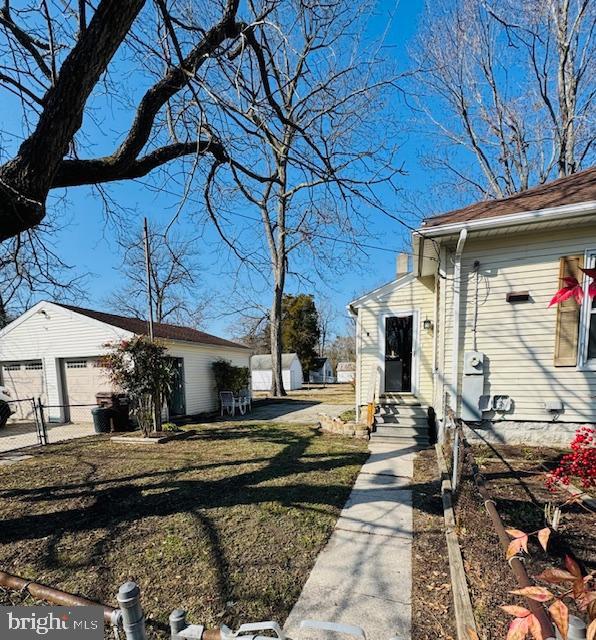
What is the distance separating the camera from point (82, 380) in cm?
1122

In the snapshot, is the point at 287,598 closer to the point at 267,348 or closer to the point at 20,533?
the point at 20,533

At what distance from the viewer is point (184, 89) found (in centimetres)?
373

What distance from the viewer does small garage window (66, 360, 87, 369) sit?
439 inches

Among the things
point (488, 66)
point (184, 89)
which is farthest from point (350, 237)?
point (488, 66)

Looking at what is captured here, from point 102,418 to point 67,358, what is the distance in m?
3.32

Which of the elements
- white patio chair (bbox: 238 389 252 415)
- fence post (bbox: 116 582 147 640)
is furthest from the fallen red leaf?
white patio chair (bbox: 238 389 252 415)

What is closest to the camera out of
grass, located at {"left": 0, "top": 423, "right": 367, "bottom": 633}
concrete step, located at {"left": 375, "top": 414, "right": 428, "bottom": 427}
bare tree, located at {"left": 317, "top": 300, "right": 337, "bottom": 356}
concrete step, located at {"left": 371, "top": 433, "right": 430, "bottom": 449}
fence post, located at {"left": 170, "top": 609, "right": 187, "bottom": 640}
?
fence post, located at {"left": 170, "top": 609, "right": 187, "bottom": 640}

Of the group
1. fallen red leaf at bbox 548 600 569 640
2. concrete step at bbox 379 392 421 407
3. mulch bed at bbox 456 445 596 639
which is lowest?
mulch bed at bbox 456 445 596 639

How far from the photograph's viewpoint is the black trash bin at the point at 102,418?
9.45 m

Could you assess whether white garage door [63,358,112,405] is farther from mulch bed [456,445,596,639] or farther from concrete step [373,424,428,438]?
mulch bed [456,445,596,639]

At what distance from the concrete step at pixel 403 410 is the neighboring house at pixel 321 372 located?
93.0 ft

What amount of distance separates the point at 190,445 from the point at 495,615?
21.6 feet

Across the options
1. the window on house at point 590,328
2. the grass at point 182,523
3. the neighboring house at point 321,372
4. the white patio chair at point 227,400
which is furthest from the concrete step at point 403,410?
the neighboring house at point 321,372

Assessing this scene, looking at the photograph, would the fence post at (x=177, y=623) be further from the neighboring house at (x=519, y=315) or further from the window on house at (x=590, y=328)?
the window on house at (x=590, y=328)
